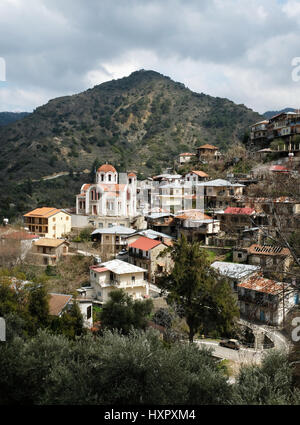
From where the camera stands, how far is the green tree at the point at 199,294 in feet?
59.7

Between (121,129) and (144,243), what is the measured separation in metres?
84.5

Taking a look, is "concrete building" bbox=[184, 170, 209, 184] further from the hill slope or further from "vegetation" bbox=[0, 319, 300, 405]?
"vegetation" bbox=[0, 319, 300, 405]

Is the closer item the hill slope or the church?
the church

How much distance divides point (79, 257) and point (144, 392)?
78.1 feet

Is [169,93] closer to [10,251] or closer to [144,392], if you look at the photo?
[10,251]

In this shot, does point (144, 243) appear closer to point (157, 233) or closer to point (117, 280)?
point (157, 233)

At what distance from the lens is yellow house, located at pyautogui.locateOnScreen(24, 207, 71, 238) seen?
3766cm

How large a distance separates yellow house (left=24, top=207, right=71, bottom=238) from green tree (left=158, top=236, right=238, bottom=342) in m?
21.6

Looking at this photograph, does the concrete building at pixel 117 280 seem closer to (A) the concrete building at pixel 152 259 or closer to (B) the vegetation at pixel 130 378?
(A) the concrete building at pixel 152 259

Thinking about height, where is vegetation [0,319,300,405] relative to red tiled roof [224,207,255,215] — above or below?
below

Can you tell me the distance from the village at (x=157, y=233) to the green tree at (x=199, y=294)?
1.43m

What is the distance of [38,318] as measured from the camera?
17.3 m

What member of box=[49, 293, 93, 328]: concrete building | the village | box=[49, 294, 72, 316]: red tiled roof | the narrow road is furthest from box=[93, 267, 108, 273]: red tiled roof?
the narrow road

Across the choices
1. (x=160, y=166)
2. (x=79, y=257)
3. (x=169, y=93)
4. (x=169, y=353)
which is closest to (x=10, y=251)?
(x=79, y=257)
